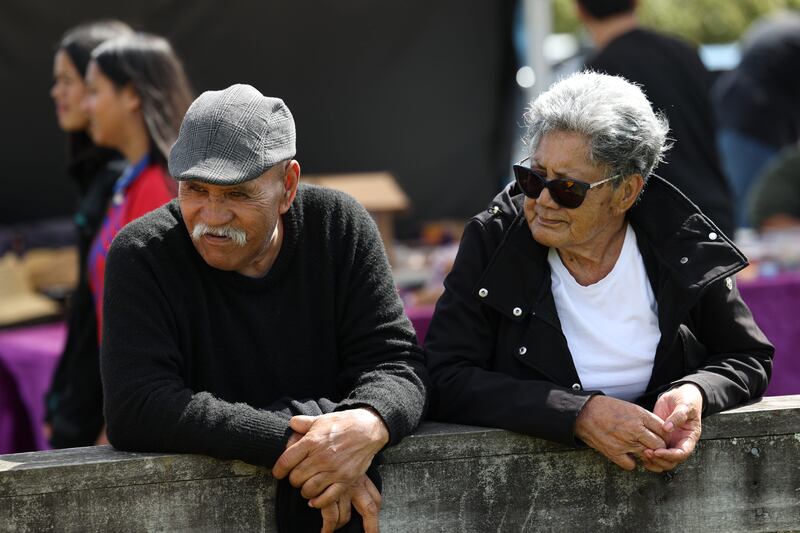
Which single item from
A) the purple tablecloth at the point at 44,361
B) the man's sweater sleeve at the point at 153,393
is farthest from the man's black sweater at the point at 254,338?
the purple tablecloth at the point at 44,361

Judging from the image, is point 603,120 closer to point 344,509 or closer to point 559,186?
point 559,186

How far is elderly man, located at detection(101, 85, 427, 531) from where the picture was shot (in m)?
2.26

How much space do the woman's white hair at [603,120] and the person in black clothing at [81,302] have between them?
5.15 feet

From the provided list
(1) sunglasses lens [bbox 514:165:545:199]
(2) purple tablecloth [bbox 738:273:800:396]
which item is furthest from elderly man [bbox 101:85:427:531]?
(2) purple tablecloth [bbox 738:273:800:396]

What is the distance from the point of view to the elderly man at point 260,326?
2.26 meters

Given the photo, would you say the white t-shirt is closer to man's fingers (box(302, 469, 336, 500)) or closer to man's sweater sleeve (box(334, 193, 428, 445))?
man's sweater sleeve (box(334, 193, 428, 445))

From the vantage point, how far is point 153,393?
2277 mm

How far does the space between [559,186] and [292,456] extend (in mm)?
860

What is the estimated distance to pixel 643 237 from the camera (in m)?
2.76

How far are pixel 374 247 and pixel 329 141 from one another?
4.23 metres

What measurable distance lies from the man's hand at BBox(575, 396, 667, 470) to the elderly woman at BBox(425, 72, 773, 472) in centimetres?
4

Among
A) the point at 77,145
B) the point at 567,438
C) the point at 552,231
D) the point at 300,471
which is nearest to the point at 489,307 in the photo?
the point at 552,231

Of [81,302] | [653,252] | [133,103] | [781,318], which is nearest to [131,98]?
[133,103]

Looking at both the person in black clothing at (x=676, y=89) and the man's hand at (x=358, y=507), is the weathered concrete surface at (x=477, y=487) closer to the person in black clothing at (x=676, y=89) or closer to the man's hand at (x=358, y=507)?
the man's hand at (x=358, y=507)
